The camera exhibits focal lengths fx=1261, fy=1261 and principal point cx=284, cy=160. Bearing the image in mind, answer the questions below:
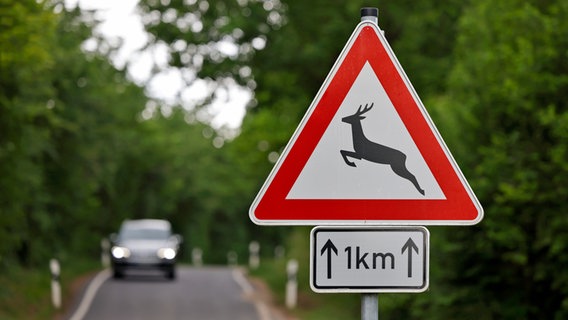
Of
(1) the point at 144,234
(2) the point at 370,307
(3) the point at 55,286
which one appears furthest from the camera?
(1) the point at 144,234

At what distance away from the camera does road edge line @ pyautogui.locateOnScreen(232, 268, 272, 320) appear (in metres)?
24.9

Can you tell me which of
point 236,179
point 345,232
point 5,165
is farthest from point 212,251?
point 345,232

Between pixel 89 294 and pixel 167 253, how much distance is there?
4.84 meters

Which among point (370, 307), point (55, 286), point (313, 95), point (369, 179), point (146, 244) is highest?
point (313, 95)

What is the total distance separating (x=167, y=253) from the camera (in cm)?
3381

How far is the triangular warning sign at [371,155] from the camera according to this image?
15.9 ft

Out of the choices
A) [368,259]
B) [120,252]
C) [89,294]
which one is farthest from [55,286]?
[368,259]

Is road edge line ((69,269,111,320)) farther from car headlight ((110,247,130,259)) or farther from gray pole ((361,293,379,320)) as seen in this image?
gray pole ((361,293,379,320))

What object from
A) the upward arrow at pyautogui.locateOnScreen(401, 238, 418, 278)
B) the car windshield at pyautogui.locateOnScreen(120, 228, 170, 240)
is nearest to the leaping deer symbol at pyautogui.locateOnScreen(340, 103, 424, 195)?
the upward arrow at pyautogui.locateOnScreen(401, 238, 418, 278)

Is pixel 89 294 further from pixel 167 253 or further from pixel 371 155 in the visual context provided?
pixel 371 155

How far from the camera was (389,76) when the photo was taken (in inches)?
192

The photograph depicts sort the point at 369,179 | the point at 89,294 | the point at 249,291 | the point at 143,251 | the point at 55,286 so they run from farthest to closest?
1. the point at 143,251
2. the point at 249,291
3. the point at 89,294
4. the point at 55,286
5. the point at 369,179

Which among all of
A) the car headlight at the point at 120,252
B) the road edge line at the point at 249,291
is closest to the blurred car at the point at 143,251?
the car headlight at the point at 120,252

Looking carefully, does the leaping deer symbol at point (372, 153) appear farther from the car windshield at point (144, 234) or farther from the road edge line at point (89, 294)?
the car windshield at point (144, 234)
